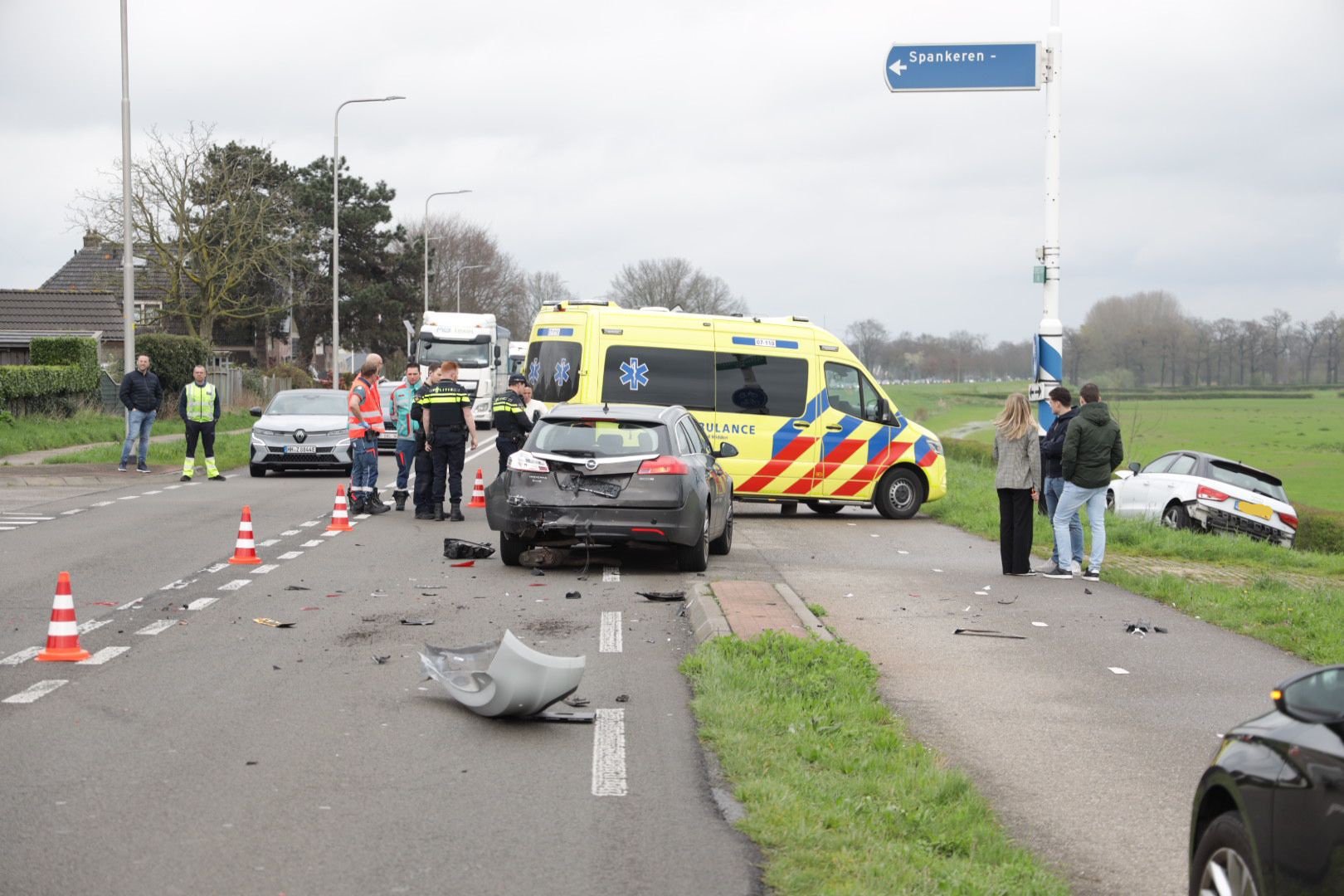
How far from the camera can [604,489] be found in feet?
43.2

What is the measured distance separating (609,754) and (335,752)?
1193mm

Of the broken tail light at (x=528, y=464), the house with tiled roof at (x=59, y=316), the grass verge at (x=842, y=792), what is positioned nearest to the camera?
the grass verge at (x=842, y=792)

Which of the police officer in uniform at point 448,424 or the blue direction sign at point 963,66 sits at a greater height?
the blue direction sign at point 963,66

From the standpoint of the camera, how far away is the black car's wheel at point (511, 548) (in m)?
13.7

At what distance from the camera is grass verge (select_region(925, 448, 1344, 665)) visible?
10.8 meters

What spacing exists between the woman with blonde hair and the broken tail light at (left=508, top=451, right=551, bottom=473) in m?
4.24

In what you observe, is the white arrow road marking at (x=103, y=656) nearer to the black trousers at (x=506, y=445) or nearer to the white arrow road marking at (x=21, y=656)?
the white arrow road marking at (x=21, y=656)

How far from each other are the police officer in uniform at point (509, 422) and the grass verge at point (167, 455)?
10625mm

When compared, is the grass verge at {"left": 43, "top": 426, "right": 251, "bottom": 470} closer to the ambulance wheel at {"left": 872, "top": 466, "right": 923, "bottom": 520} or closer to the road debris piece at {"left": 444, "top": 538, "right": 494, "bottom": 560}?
the ambulance wheel at {"left": 872, "top": 466, "right": 923, "bottom": 520}

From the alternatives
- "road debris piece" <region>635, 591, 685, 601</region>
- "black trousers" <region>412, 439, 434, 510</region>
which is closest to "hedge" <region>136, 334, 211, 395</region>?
"black trousers" <region>412, 439, 434, 510</region>

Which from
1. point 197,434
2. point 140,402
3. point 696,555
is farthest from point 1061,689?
point 140,402

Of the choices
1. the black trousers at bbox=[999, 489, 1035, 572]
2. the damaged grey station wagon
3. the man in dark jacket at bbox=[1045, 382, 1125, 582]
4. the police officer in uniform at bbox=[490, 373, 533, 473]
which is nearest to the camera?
the damaged grey station wagon

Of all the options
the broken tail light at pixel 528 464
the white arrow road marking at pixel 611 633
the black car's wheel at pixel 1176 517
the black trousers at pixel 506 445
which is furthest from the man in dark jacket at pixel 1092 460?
the black car's wheel at pixel 1176 517

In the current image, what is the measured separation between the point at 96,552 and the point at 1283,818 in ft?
42.5
